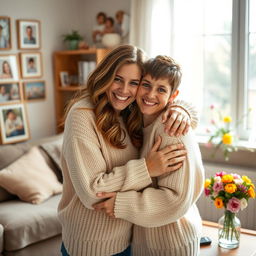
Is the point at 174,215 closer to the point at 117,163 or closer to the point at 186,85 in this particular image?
the point at 117,163

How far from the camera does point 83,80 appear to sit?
4.08 meters

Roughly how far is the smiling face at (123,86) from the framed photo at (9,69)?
2.11 m

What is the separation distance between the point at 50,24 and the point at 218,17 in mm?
1588

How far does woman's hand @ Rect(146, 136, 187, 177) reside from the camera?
1655 mm

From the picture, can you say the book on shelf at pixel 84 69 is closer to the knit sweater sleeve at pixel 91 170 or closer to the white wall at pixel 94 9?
the white wall at pixel 94 9

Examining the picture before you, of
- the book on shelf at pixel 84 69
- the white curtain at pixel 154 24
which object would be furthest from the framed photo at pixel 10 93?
the white curtain at pixel 154 24

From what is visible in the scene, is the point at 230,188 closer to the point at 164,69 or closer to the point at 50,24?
the point at 164,69

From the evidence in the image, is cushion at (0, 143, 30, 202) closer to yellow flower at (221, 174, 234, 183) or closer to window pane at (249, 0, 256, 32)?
yellow flower at (221, 174, 234, 183)

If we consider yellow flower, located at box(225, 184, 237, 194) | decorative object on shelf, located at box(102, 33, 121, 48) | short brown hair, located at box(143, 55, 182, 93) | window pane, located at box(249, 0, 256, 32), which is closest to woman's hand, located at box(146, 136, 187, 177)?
short brown hair, located at box(143, 55, 182, 93)

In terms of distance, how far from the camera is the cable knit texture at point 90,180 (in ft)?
5.49

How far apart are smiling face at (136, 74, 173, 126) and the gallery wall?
228 centimetres

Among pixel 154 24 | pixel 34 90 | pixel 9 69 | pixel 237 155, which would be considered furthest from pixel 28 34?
pixel 237 155

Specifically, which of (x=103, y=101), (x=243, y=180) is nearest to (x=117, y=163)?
(x=103, y=101)

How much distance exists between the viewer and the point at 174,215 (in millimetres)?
1667
